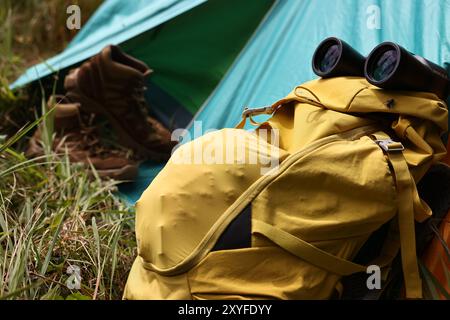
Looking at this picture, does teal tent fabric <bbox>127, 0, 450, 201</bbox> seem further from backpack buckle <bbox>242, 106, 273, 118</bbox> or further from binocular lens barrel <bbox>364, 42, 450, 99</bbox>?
backpack buckle <bbox>242, 106, 273, 118</bbox>

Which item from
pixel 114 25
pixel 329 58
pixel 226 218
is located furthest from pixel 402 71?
pixel 114 25

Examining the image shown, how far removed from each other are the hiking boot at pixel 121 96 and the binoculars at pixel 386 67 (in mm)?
722

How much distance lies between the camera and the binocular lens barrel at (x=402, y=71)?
3.89ft

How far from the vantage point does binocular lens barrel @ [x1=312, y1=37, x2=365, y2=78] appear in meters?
1.28

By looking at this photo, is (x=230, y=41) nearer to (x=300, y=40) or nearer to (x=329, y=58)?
(x=300, y=40)

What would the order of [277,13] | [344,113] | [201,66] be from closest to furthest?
[344,113] < [277,13] < [201,66]

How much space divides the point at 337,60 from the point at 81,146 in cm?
91

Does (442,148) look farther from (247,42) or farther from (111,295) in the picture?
(247,42)

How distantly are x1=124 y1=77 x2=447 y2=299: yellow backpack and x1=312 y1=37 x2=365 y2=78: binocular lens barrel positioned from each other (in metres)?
0.13

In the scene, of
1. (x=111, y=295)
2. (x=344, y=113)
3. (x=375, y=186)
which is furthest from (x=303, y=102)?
(x=111, y=295)

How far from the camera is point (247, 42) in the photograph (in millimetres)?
1926

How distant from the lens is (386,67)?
4.00 feet

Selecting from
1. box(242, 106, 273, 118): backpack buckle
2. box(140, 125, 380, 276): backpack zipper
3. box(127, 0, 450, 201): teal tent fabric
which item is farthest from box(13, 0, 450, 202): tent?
box(140, 125, 380, 276): backpack zipper
